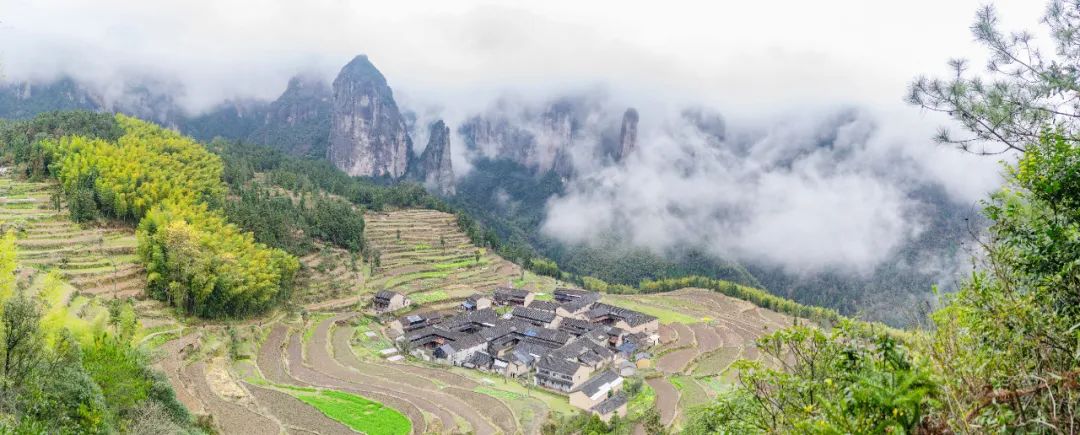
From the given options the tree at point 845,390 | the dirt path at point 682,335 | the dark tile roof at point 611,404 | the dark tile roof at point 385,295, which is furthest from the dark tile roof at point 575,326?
the tree at point 845,390

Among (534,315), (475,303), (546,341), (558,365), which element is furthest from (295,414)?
(475,303)

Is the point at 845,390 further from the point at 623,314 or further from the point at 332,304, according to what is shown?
the point at 623,314

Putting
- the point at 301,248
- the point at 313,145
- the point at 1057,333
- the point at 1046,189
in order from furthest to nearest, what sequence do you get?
the point at 313,145, the point at 301,248, the point at 1046,189, the point at 1057,333

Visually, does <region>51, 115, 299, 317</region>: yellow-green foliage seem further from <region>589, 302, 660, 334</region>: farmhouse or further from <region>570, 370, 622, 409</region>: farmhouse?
<region>589, 302, 660, 334</region>: farmhouse

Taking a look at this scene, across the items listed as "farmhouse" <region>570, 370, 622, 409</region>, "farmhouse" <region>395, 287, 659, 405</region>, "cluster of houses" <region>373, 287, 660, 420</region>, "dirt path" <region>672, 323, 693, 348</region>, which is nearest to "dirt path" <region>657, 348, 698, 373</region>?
"dirt path" <region>672, 323, 693, 348</region>

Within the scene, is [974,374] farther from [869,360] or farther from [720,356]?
[720,356]

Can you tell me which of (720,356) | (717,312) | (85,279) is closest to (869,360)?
(85,279)
